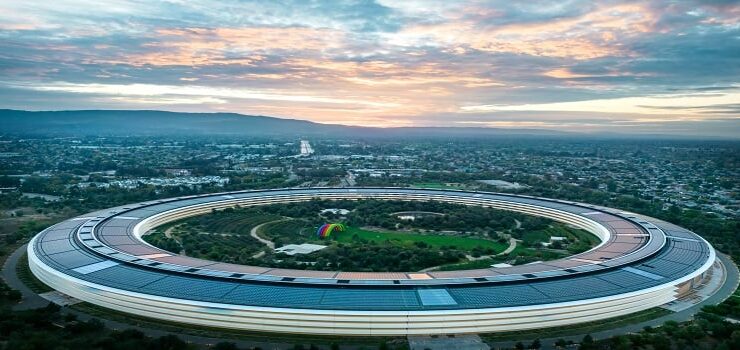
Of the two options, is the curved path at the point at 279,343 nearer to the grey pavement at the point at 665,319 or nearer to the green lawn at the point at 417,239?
the grey pavement at the point at 665,319

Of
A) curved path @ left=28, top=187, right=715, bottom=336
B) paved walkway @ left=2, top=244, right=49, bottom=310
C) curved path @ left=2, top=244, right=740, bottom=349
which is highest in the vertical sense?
curved path @ left=28, top=187, right=715, bottom=336

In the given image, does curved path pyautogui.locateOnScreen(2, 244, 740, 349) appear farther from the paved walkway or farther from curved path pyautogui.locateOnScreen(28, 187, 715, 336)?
curved path pyautogui.locateOnScreen(28, 187, 715, 336)

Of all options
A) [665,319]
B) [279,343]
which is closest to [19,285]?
[279,343]

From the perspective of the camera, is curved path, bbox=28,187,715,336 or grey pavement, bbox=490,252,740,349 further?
curved path, bbox=28,187,715,336

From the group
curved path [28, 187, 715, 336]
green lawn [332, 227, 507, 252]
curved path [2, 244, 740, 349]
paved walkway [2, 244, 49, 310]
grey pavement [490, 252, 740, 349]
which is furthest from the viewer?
green lawn [332, 227, 507, 252]

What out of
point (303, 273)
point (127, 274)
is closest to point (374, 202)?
point (303, 273)

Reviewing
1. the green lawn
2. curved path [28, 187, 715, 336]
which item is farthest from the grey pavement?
the green lawn

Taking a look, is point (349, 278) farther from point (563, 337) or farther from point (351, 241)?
point (351, 241)

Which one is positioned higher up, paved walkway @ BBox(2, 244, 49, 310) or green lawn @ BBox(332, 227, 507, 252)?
green lawn @ BBox(332, 227, 507, 252)

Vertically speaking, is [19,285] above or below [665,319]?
below

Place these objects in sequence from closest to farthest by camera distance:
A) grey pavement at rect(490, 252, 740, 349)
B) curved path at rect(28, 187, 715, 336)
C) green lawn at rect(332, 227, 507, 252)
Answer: grey pavement at rect(490, 252, 740, 349) < curved path at rect(28, 187, 715, 336) < green lawn at rect(332, 227, 507, 252)

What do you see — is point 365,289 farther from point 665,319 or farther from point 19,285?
point 19,285
